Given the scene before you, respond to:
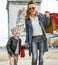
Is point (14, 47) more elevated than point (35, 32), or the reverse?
point (35, 32)

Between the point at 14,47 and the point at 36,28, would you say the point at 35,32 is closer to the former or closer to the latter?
the point at 36,28

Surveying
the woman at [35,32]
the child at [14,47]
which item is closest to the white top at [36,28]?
the woman at [35,32]

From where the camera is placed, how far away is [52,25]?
855cm

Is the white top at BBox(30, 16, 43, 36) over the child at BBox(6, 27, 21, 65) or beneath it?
over

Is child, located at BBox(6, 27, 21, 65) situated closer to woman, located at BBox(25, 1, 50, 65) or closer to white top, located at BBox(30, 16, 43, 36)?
woman, located at BBox(25, 1, 50, 65)

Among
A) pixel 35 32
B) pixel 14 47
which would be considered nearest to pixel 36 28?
pixel 35 32

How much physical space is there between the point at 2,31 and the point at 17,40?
1287 cm

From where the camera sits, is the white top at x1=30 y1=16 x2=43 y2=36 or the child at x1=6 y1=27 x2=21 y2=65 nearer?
the white top at x1=30 y1=16 x2=43 y2=36

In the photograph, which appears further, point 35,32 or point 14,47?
point 14,47

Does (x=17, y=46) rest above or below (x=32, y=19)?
below

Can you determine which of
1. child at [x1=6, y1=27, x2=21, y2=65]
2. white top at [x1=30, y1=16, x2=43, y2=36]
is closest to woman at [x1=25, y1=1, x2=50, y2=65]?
white top at [x1=30, y1=16, x2=43, y2=36]

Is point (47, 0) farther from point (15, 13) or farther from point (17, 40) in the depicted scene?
point (17, 40)

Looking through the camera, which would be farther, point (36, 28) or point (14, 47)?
point (14, 47)

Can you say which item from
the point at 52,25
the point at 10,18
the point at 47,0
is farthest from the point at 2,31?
the point at 52,25
